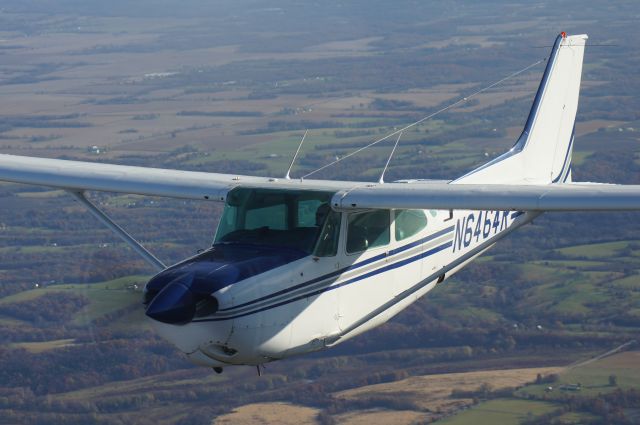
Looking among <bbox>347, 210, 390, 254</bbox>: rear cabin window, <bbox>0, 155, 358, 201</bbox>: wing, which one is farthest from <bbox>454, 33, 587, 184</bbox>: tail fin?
<bbox>0, 155, 358, 201</bbox>: wing

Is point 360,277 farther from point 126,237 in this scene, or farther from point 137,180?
point 137,180

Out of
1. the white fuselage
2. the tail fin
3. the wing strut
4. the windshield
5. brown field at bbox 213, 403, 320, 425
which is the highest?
the tail fin

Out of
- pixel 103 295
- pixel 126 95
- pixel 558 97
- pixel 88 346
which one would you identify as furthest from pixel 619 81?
pixel 103 295

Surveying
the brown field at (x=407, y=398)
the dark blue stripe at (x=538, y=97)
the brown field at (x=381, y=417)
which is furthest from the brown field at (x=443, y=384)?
the dark blue stripe at (x=538, y=97)

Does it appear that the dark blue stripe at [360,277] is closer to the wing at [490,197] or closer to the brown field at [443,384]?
the wing at [490,197]

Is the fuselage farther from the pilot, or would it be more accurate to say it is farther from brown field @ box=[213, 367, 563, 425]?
brown field @ box=[213, 367, 563, 425]

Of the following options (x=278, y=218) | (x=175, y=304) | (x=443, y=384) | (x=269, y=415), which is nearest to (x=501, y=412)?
(x=443, y=384)

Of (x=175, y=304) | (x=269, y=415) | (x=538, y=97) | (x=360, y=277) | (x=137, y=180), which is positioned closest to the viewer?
(x=175, y=304)
